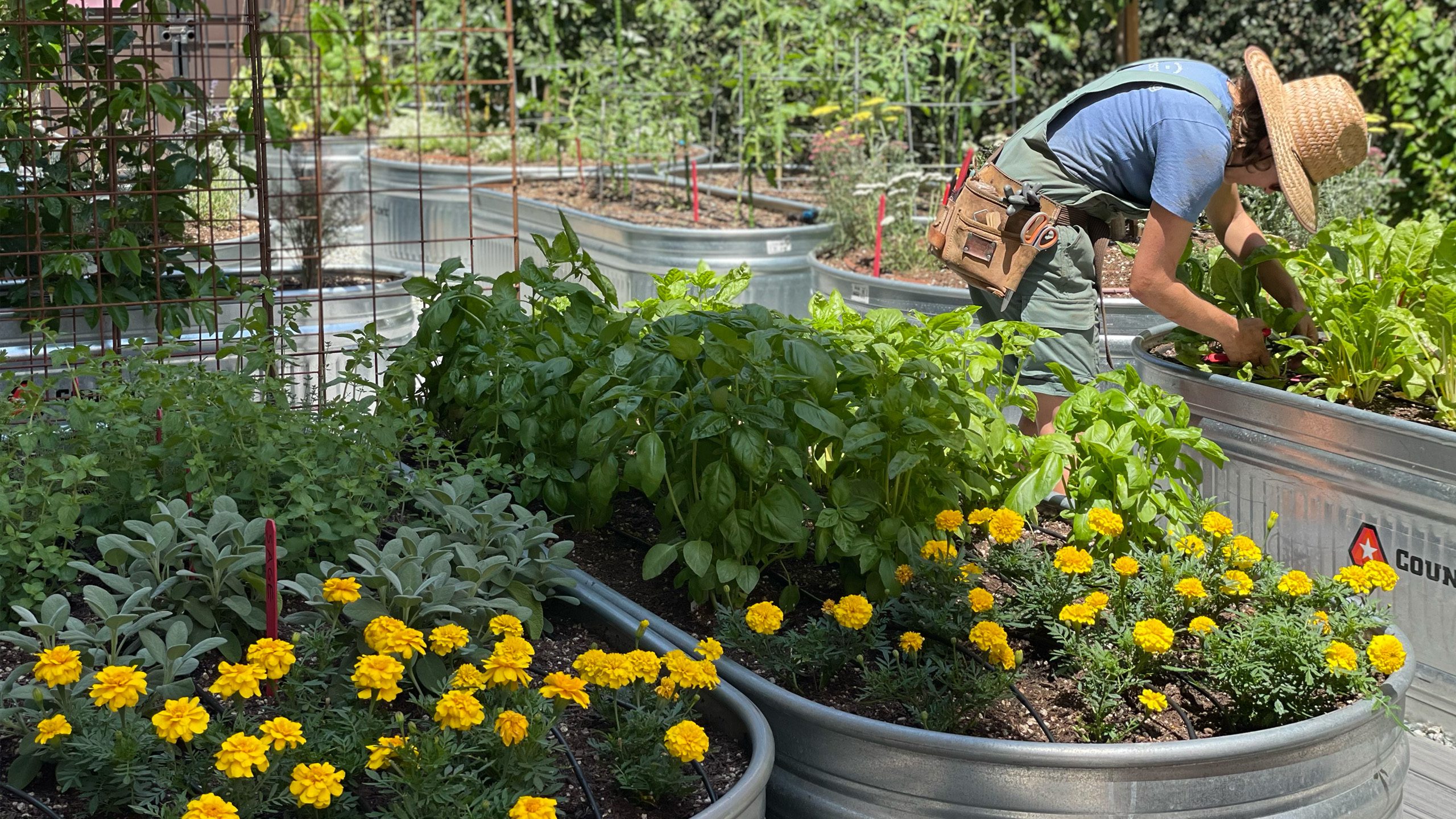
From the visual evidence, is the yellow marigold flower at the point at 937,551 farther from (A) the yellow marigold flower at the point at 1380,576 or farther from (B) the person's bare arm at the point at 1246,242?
(B) the person's bare arm at the point at 1246,242

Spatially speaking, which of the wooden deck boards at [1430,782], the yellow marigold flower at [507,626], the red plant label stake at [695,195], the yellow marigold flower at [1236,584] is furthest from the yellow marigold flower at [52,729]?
the red plant label stake at [695,195]

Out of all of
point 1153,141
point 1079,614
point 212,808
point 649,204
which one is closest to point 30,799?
point 212,808

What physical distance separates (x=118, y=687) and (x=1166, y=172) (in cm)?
221

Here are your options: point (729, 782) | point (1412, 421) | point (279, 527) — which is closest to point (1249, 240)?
point (1412, 421)

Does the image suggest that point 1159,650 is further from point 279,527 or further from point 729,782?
point 279,527

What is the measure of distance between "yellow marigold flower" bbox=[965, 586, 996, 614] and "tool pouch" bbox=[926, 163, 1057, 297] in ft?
4.23

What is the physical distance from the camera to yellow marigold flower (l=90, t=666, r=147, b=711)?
5.00ft

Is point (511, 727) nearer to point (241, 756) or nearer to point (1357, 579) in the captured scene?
point (241, 756)

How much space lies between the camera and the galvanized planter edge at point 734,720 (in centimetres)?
158

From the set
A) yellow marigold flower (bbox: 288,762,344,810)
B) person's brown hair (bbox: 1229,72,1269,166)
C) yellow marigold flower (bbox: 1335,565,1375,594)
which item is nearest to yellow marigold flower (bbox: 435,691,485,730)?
yellow marigold flower (bbox: 288,762,344,810)

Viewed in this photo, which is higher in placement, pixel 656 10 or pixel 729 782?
pixel 656 10

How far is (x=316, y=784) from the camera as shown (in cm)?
145

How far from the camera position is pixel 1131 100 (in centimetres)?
289

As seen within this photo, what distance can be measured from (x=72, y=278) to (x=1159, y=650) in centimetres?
299
